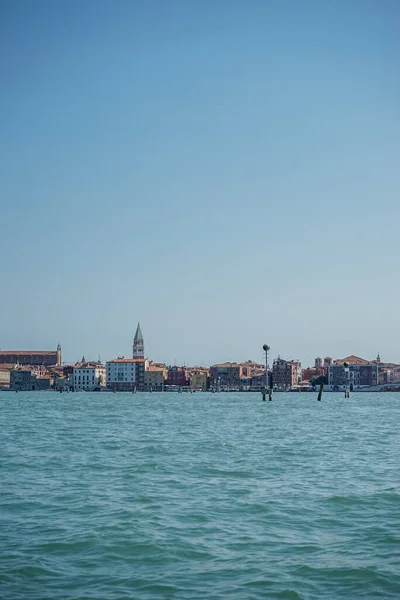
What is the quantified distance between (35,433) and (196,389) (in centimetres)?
15949

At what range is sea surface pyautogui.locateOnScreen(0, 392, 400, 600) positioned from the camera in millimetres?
9828

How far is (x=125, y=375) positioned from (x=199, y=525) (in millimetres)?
179021

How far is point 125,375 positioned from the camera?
7505 inches

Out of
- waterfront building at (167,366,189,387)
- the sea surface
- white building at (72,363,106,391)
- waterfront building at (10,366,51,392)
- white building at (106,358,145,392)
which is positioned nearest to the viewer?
the sea surface

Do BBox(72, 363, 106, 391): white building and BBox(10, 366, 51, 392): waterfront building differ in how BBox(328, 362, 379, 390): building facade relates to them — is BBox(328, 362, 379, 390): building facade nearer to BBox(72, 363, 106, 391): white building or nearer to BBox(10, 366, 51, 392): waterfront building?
BBox(72, 363, 106, 391): white building

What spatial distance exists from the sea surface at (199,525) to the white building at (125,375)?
543 ft

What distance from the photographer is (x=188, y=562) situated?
10.9 metres

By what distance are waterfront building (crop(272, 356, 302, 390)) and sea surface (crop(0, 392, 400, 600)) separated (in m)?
162

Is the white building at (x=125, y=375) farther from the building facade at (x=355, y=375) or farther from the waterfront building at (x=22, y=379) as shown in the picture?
the building facade at (x=355, y=375)

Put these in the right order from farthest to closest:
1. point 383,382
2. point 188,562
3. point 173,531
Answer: point 383,382, point 173,531, point 188,562

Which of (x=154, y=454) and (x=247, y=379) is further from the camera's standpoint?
(x=247, y=379)

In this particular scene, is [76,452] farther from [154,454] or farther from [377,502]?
[377,502]

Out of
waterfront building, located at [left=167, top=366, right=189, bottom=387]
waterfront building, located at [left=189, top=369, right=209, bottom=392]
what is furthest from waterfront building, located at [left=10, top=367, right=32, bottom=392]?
waterfront building, located at [left=189, top=369, right=209, bottom=392]

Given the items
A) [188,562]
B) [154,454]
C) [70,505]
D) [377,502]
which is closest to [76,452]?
[154,454]
